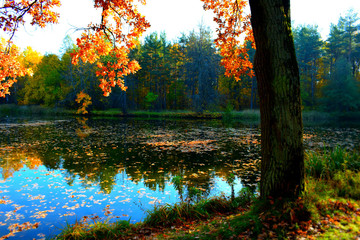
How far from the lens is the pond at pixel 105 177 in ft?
18.7

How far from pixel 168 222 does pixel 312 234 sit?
105 inches

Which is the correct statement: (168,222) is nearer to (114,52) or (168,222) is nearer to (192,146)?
(114,52)

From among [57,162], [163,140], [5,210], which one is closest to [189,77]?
[163,140]

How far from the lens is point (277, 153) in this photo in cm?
395

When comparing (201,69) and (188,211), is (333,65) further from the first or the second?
(188,211)

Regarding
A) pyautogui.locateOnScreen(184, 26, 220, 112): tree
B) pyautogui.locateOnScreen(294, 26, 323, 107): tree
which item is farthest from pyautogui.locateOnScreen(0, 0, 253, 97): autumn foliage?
pyautogui.locateOnScreen(294, 26, 323, 107): tree

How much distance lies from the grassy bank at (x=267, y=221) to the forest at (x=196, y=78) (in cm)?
2852

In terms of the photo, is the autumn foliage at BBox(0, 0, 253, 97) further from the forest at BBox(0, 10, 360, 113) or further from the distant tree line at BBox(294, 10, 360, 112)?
the distant tree line at BBox(294, 10, 360, 112)

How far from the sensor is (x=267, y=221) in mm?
3723

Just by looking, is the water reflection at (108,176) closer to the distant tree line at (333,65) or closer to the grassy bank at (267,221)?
the grassy bank at (267,221)

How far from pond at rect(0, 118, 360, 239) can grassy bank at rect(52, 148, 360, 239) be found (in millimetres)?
703

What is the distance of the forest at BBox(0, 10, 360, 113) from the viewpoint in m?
32.9

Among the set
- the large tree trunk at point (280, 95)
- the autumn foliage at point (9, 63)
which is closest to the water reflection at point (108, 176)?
the large tree trunk at point (280, 95)

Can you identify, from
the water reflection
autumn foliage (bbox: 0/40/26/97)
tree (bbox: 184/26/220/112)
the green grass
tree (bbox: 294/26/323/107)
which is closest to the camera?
the green grass
